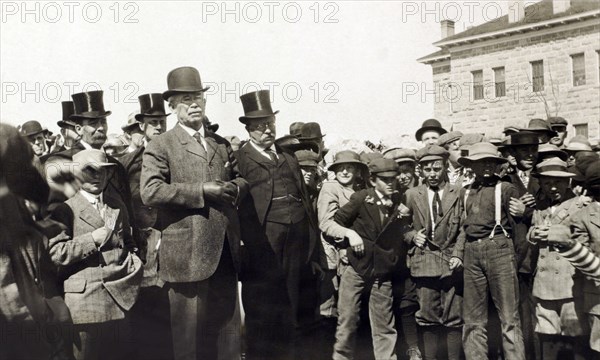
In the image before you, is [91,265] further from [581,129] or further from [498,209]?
[581,129]

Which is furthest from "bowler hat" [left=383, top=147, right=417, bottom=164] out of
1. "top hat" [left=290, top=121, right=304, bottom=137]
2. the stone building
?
the stone building

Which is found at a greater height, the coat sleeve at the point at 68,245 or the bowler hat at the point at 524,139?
the bowler hat at the point at 524,139

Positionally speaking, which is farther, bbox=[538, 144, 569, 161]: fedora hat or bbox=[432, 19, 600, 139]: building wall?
bbox=[432, 19, 600, 139]: building wall

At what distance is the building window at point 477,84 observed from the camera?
73.7 feet

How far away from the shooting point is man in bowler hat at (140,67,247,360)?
5348 millimetres

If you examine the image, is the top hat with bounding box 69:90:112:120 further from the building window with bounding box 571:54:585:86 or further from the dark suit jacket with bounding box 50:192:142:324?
the building window with bounding box 571:54:585:86

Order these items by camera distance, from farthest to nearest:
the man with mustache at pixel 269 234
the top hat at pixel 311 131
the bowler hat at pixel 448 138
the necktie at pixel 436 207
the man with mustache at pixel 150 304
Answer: the top hat at pixel 311 131, the bowler hat at pixel 448 138, the necktie at pixel 436 207, the man with mustache at pixel 269 234, the man with mustache at pixel 150 304

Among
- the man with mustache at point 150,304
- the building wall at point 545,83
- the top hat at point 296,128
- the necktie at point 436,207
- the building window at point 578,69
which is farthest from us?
the building window at point 578,69

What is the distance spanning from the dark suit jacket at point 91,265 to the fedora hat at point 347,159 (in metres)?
A: 2.33

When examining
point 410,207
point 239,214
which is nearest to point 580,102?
point 410,207

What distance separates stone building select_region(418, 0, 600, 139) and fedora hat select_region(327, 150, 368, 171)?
12.2 meters

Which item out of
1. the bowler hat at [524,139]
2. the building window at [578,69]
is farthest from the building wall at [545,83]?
the bowler hat at [524,139]

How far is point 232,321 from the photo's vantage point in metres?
5.50

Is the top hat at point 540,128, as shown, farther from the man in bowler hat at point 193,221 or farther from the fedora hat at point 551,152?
the man in bowler hat at point 193,221
